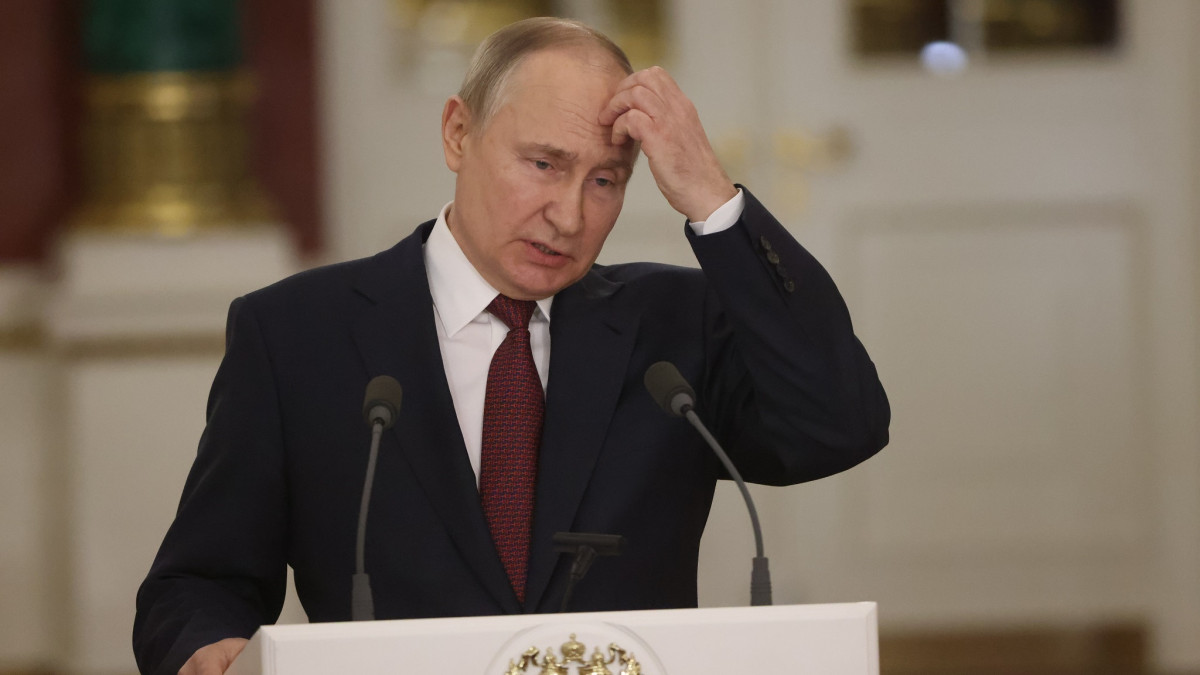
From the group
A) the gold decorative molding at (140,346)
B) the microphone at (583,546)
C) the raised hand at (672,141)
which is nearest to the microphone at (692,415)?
the microphone at (583,546)

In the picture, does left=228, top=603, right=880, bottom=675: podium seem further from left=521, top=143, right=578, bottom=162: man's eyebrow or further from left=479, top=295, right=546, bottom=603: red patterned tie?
left=521, top=143, right=578, bottom=162: man's eyebrow

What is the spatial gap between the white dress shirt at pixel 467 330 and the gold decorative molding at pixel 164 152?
203 cm

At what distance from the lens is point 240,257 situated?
372cm

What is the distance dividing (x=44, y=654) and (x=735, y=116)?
2.17m

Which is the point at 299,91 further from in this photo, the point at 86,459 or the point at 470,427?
the point at 470,427

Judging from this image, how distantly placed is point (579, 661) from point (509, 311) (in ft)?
2.15

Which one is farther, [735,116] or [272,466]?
[735,116]

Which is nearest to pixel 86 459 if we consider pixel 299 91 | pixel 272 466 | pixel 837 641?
pixel 299 91

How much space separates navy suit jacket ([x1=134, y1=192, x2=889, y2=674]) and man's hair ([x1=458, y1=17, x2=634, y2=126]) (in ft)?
0.65

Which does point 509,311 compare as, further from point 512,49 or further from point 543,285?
point 512,49

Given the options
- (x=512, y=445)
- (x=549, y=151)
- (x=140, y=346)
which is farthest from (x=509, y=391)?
(x=140, y=346)

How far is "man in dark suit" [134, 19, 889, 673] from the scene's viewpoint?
1671 millimetres

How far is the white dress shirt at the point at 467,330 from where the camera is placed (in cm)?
176

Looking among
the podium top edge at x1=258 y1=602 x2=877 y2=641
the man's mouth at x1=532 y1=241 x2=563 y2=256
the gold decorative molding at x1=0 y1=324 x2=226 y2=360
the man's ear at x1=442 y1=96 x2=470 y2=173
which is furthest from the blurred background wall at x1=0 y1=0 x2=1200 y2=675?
the podium top edge at x1=258 y1=602 x2=877 y2=641
